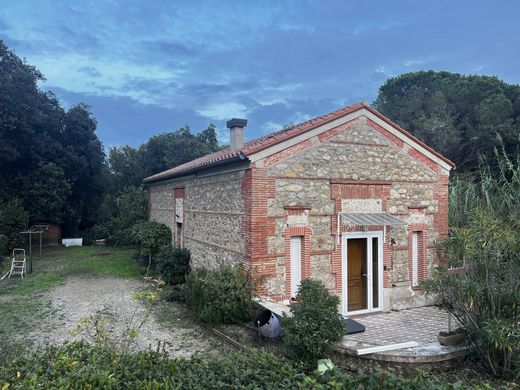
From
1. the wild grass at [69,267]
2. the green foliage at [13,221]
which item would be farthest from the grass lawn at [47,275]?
the green foliage at [13,221]

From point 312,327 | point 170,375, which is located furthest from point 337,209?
point 170,375

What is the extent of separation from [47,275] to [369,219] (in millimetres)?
14396

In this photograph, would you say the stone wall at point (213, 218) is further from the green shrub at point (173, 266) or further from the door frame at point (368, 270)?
the door frame at point (368, 270)

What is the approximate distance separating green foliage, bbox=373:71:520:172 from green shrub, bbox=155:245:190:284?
1901 centimetres

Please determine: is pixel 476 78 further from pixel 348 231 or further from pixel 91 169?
pixel 91 169

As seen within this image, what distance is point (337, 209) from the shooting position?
10953 millimetres

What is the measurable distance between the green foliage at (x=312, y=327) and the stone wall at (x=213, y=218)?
3.28 metres

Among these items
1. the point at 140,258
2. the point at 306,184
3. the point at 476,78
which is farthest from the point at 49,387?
the point at 476,78

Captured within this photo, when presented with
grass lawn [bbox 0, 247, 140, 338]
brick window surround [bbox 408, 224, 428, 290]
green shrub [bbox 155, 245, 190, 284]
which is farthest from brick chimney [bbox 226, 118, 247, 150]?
grass lawn [bbox 0, 247, 140, 338]

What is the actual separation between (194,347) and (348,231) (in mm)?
5228

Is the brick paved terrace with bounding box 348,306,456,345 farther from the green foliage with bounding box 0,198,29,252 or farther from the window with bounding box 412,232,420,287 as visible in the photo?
the green foliage with bounding box 0,198,29,252

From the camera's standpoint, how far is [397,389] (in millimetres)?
3654

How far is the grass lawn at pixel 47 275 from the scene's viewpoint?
10797 millimetres

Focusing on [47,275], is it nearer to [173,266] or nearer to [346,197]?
[173,266]
